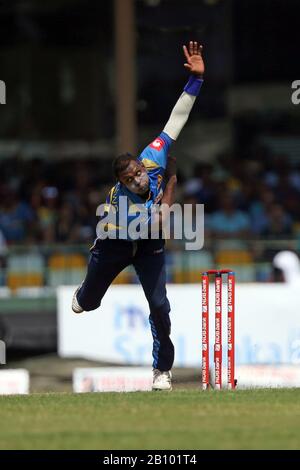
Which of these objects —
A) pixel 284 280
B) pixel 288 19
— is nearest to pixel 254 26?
pixel 288 19

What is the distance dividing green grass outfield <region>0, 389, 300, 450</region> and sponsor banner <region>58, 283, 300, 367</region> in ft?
20.5

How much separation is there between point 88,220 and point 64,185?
2.22 metres

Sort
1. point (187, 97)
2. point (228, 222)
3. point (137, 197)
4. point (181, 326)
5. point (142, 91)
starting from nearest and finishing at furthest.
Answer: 1. point (137, 197)
2. point (187, 97)
3. point (181, 326)
4. point (228, 222)
5. point (142, 91)

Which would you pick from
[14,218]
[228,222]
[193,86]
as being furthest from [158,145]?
[14,218]

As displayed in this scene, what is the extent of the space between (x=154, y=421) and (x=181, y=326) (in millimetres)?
8235

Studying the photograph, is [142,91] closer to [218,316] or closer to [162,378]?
[162,378]

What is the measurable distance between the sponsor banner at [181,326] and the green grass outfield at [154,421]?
6240 millimetres

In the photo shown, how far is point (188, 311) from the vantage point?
16875mm

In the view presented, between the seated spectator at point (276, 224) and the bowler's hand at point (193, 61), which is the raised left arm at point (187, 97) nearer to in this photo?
the bowler's hand at point (193, 61)

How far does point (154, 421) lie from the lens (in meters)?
8.54

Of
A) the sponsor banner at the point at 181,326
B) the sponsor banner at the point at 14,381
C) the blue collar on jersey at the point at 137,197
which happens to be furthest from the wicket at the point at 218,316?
the sponsor banner at the point at 181,326

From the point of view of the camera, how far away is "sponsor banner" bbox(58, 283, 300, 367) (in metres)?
16.4

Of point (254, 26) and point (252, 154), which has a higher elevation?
point (254, 26)
